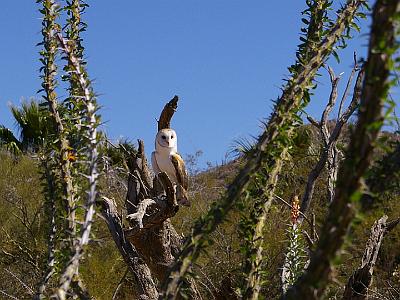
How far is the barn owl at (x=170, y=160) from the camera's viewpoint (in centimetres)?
596

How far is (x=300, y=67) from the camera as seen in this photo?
2414 mm

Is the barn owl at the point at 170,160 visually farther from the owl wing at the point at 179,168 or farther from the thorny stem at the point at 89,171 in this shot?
the thorny stem at the point at 89,171

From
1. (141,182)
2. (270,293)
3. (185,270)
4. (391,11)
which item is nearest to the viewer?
(391,11)

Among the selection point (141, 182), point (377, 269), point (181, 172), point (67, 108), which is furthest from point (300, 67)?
point (377, 269)

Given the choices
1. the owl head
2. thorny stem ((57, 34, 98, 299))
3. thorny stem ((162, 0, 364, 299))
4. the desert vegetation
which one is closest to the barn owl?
the owl head

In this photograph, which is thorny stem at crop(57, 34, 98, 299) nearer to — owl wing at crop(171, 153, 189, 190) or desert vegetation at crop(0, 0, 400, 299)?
desert vegetation at crop(0, 0, 400, 299)

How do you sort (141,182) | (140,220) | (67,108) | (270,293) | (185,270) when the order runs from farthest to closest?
(270,293) < (141,182) < (140,220) < (67,108) < (185,270)

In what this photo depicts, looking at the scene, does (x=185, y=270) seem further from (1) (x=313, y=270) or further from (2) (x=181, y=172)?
(2) (x=181, y=172)

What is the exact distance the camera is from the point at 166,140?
19.6ft

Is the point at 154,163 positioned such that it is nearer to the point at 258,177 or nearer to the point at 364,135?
the point at 258,177

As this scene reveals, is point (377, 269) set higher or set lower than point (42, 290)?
higher

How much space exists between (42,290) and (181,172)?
383cm

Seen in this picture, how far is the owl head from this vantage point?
5.98 meters

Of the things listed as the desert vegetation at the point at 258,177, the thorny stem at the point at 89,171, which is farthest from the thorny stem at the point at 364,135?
the thorny stem at the point at 89,171
